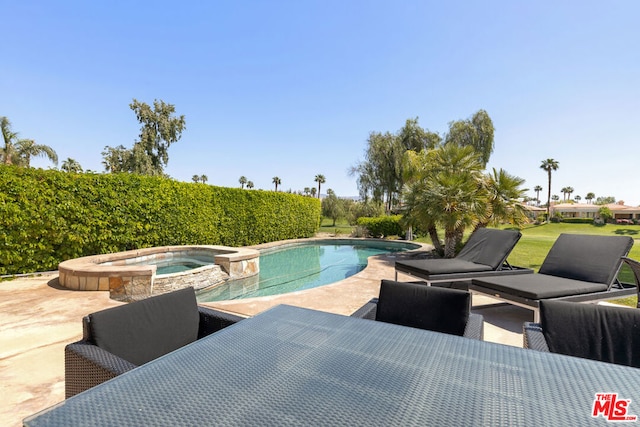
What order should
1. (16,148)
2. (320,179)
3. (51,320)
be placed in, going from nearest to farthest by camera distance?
(51,320) < (16,148) < (320,179)

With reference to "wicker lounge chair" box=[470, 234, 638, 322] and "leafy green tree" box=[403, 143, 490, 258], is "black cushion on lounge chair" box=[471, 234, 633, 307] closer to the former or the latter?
"wicker lounge chair" box=[470, 234, 638, 322]

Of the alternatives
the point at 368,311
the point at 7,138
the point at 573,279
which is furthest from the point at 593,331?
the point at 7,138

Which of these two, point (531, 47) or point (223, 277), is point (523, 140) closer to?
point (531, 47)

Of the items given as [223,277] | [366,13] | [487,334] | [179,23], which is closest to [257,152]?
[179,23]

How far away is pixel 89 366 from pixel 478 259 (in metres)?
5.96

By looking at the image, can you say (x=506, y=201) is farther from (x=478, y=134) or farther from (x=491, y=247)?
(x=478, y=134)

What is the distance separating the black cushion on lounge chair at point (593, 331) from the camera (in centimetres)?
197

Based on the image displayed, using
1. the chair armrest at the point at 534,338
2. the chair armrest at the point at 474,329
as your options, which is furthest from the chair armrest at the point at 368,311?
the chair armrest at the point at 534,338

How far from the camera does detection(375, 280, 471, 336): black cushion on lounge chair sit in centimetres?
228

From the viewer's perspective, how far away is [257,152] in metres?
22.7

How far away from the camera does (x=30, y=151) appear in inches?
1114

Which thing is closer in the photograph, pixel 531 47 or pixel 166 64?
pixel 531 47

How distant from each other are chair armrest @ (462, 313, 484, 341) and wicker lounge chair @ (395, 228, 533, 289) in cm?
256

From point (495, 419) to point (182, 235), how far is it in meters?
10.6
